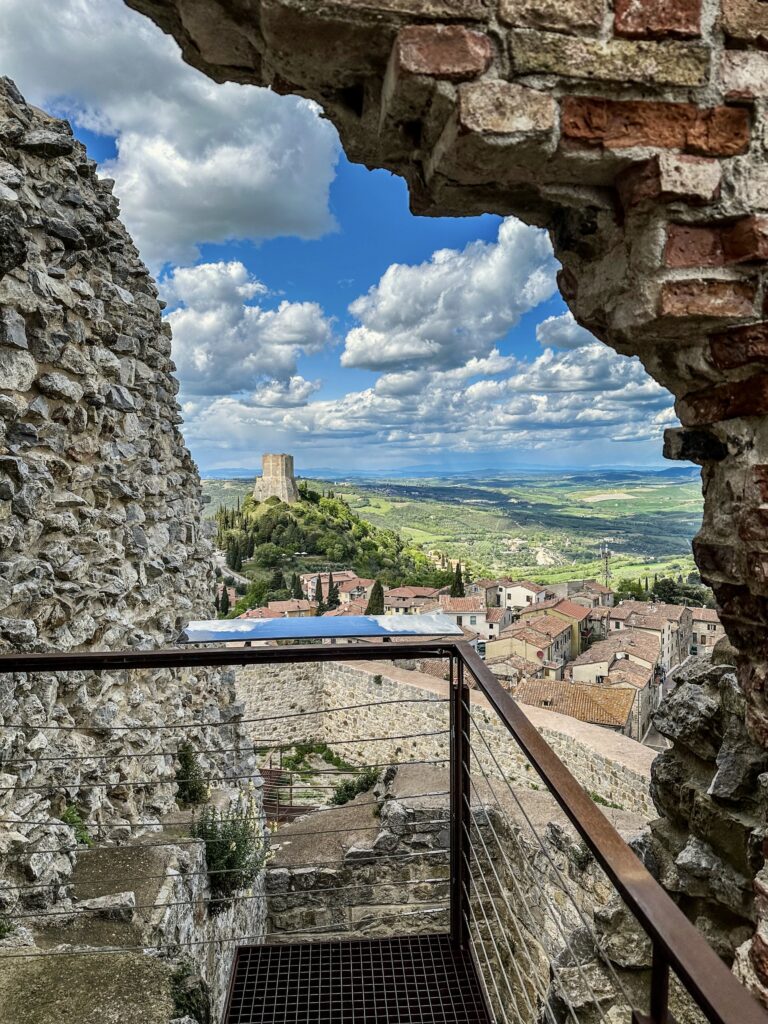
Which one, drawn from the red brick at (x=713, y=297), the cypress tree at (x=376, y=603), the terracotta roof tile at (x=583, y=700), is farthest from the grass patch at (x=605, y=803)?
the cypress tree at (x=376, y=603)

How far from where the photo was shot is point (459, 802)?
7.72ft

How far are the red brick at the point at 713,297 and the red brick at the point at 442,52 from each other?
0.64m

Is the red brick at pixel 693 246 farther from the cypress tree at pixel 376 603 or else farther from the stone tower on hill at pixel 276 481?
the stone tower on hill at pixel 276 481

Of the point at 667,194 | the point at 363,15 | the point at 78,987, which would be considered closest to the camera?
the point at 363,15

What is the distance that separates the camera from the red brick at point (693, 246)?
4.96 feet

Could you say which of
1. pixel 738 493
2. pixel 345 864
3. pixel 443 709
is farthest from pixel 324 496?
pixel 738 493

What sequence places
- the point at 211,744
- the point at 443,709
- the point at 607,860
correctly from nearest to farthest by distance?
the point at 607,860, the point at 211,744, the point at 443,709

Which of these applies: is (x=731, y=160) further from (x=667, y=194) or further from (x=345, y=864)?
(x=345, y=864)

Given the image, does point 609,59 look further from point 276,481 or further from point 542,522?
point 542,522

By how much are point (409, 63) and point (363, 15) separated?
0.13m

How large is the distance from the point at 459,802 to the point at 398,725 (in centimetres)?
1194

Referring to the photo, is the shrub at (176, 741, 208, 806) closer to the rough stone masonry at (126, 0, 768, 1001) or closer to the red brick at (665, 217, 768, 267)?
the rough stone masonry at (126, 0, 768, 1001)

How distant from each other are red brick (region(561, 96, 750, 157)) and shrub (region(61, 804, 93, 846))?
3.22 meters

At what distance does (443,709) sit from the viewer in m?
12.8
